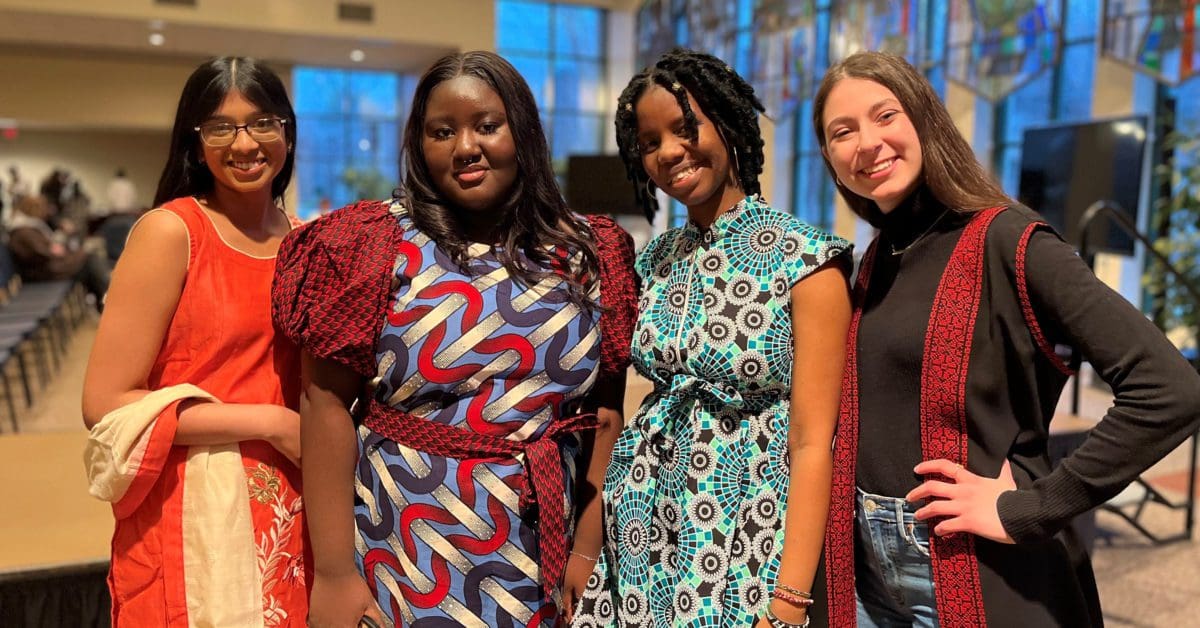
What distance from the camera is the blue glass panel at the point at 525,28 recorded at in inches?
653

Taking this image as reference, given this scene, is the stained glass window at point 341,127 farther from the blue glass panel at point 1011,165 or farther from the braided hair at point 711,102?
the braided hair at point 711,102

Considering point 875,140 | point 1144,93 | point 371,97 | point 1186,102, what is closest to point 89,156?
point 371,97

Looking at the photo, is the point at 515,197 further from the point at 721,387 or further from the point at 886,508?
the point at 886,508

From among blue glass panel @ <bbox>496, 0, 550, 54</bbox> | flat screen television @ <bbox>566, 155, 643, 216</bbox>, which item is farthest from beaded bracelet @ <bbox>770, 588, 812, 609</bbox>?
blue glass panel @ <bbox>496, 0, 550, 54</bbox>

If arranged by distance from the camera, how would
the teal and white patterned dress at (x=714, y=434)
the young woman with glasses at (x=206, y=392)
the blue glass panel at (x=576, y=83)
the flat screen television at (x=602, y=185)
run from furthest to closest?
1. the blue glass panel at (x=576, y=83)
2. the flat screen television at (x=602, y=185)
3. the young woman with glasses at (x=206, y=392)
4. the teal and white patterned dress at (x=714, y=434)

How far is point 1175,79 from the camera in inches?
272

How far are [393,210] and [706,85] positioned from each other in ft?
1.77

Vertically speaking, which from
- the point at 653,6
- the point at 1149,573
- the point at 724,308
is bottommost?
the point at 1149,573

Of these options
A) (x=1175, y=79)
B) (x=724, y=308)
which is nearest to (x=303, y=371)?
(x=724, y=308)

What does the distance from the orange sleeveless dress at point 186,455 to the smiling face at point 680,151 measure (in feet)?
2.41

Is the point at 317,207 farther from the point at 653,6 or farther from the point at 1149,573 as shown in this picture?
the point at 1149,573

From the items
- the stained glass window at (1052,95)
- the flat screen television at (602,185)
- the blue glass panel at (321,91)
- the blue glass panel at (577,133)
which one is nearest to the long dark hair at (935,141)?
the flat screen television at (602,185)

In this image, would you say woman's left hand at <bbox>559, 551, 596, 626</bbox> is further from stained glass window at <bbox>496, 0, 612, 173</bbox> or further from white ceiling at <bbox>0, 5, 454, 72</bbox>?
stained glass window at <bbox>496, 0, 612, 173</bbox>

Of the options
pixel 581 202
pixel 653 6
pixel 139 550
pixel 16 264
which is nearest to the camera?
pixel 139 550
